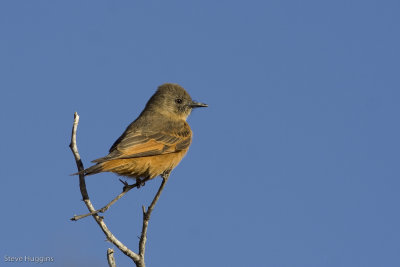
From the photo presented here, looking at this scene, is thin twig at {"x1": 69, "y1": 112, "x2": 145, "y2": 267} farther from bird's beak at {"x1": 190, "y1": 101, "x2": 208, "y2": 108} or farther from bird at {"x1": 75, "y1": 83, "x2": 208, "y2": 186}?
bird's beak at {"x1": 190, "y1": 101, "x2": 208, "y2": 108}

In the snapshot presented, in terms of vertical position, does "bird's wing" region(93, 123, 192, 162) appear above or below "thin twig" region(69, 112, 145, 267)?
above

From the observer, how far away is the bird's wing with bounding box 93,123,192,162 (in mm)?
6431

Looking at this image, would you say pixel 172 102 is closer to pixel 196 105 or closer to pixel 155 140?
pixel 196 105

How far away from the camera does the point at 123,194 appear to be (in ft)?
18.9

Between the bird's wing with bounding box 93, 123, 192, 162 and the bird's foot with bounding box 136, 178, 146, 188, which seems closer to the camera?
the bird's wing with bounding box 93, 123, 192, 162

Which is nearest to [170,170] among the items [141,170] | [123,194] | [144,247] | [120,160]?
[141,170]

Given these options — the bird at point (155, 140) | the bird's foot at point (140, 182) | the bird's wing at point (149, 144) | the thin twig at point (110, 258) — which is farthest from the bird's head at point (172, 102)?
the thin twig at point (110, 258)

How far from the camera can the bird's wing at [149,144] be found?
643 centimetres

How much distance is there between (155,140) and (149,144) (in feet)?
0.78

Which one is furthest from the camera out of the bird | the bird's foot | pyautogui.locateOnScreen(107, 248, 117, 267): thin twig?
the bird's foot

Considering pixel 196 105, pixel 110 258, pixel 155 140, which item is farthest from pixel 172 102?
pixel 110 258

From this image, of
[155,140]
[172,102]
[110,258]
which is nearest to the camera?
[110,258]

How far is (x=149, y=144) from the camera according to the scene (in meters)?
7.09

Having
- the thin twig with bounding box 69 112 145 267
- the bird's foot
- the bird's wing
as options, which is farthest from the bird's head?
the thin twig with bounding box 69 112 145 267
